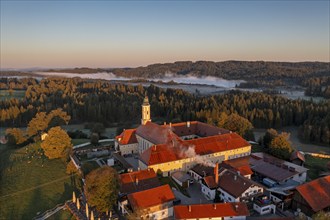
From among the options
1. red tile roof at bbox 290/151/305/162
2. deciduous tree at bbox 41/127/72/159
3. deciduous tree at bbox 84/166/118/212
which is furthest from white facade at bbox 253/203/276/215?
deciduous tree at bbox 41/127/72/159

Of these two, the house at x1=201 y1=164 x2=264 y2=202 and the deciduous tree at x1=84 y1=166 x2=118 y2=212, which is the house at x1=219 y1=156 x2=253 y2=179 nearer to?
the house at x1=201 y1=164 x2=264 y2=202

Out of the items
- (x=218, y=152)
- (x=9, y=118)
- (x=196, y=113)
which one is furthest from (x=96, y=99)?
(x=218, y=152)

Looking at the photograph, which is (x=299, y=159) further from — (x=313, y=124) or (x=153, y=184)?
(x=313, y=124)

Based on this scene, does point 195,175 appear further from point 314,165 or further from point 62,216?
point 314,165

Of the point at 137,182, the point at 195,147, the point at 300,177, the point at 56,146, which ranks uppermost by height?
the point at 195,147

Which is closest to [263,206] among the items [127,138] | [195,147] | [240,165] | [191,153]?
[240,165]

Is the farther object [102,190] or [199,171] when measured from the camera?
[199,171]
